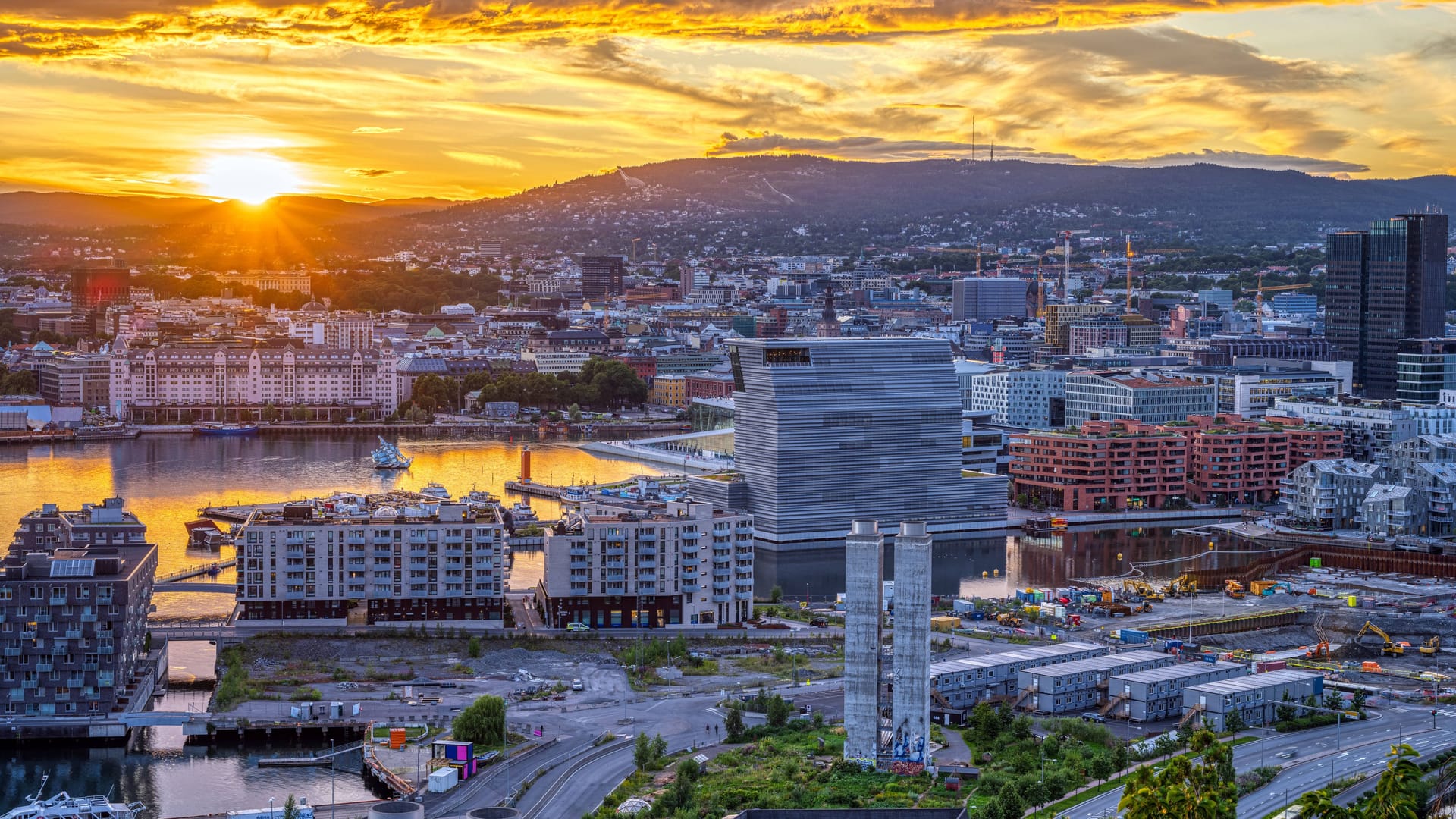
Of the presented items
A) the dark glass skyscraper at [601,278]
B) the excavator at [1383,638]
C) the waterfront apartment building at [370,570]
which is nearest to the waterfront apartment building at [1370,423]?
the excavator at [1383,638]

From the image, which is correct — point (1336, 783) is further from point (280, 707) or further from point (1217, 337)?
point (1217, 337)

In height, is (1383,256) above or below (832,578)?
above

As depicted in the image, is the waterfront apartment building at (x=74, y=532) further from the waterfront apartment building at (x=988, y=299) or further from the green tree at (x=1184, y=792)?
the waterfront apartment building at (x=988, y=299)

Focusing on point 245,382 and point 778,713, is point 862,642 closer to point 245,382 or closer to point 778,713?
point 778,713

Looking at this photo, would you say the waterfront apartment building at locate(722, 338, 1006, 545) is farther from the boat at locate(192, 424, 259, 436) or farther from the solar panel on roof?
the boat at locate(192, 424, 259, 436)

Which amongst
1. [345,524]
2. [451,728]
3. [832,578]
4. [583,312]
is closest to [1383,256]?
[832,578]

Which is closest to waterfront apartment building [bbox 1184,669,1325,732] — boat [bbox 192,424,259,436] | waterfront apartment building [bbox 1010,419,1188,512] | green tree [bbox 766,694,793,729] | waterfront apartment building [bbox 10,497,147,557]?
green tree [bbox 766,694,793,729]
